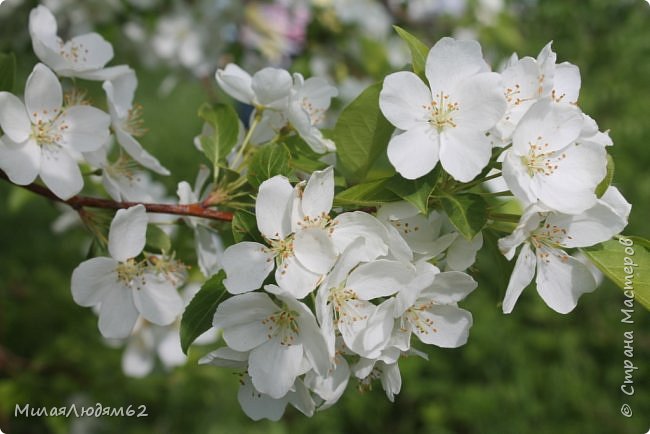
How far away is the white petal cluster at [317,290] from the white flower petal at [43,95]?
0.50m

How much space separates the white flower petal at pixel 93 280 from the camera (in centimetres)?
127

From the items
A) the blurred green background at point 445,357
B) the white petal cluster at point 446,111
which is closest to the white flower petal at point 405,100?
the white petal cluster at point 446,111

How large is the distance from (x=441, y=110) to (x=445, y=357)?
9.23 feet

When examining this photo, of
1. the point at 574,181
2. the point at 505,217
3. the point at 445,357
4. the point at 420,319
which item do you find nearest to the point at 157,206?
the point at 420,319

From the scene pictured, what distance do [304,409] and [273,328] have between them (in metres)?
0.16

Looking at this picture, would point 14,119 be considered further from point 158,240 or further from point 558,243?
point 558,243

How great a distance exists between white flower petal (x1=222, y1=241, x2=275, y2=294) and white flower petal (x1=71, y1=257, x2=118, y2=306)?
1.10 ft

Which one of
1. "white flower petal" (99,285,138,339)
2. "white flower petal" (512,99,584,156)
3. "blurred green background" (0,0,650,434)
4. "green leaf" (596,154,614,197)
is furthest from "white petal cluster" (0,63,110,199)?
"blurred green background" (0,0,650,434)

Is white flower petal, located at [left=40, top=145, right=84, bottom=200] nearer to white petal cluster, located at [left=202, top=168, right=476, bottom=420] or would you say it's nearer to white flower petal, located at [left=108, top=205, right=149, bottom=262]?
white flower petal, located at [left=108, top=205, right=149, bottom=262]

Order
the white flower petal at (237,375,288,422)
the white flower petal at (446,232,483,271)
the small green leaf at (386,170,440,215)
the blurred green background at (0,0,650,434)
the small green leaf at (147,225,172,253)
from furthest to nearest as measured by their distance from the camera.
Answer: the blurred green background at (0,0,650,434) → the small green leaf at (147,225,172,253) → the white flower petal at (237,375,288,422) → the white flower petal at (446,232,483,271) → the small green leaf at (386,170,440,215)

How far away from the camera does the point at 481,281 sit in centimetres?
423

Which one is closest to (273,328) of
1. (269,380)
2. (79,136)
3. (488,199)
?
(269,380)

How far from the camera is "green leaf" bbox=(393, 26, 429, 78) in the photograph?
3.69 feet

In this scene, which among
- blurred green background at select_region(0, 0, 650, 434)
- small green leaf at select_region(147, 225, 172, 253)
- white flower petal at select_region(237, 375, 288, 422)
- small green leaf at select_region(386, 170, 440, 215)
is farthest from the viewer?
blurred green background at select_region(0, 0, 650, 434)
